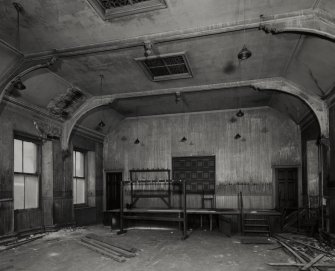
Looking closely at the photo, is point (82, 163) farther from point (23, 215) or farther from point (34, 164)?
point (23, 215)

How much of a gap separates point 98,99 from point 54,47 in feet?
13.1

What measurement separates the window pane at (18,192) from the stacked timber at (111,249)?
7.18ft

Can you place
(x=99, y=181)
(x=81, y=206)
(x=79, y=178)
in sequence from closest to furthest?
(x=81, y=206) → (x=79, y=178) → (x=99, y=181)

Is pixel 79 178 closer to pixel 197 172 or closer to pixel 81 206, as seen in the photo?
pixel 81 206

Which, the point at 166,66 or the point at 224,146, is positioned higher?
the point at 166,66

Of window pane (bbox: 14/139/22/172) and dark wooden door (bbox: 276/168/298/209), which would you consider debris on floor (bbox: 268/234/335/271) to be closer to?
dark wooden door (bbox: 276/168/298/209)

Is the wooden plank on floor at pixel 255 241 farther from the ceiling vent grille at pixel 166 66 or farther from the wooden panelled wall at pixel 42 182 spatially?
the wooden panelled wall at pixel 42 182

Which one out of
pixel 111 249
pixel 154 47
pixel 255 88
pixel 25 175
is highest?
pixel 154 47

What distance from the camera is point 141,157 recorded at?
549 inches

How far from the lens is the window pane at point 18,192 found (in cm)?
888

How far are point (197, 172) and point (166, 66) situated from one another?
611 cm

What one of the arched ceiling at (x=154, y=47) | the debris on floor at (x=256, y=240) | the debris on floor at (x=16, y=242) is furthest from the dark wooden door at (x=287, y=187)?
the debris on floor at (x=16, y=242)

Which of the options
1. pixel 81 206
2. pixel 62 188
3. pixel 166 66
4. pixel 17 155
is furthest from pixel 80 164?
pixel 166 66

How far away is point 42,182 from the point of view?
10039mm
